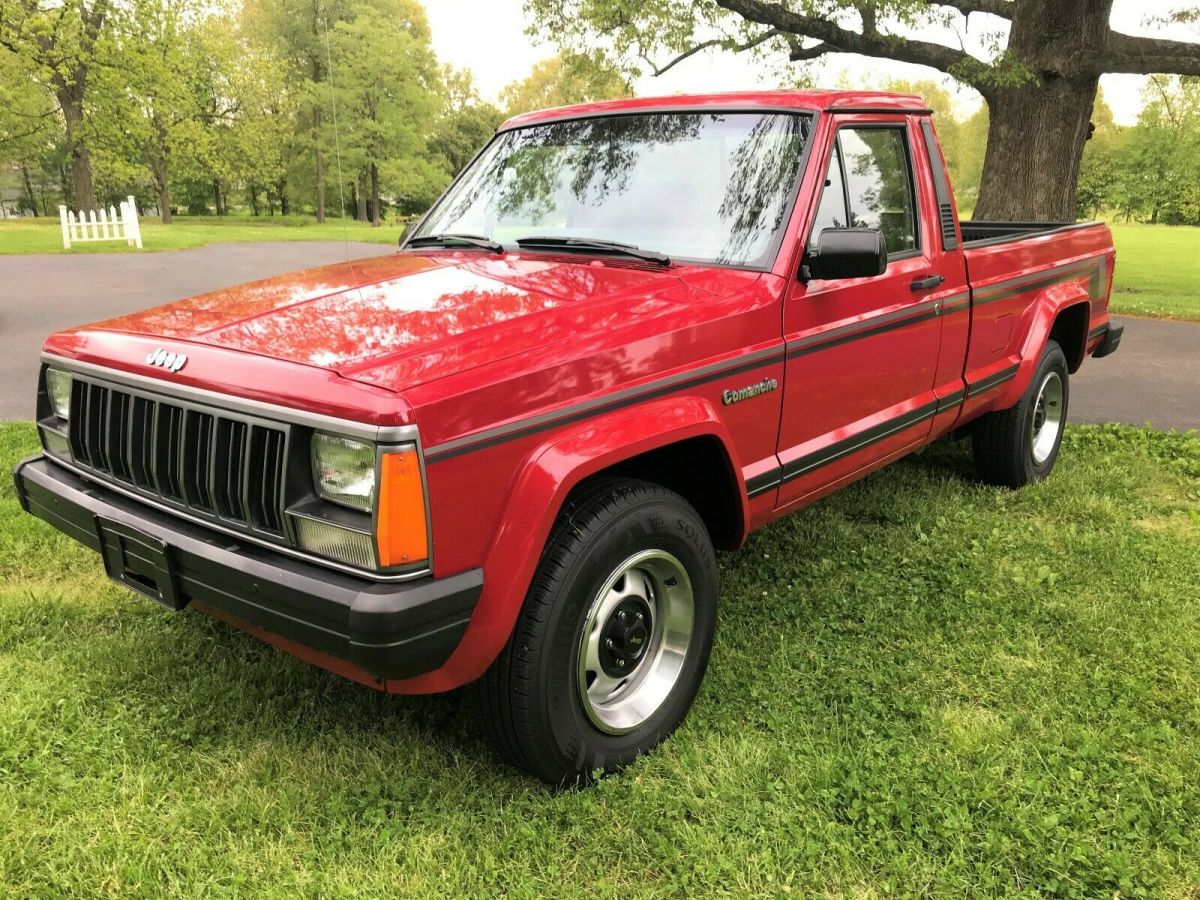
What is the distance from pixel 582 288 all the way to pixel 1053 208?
37.5 ft

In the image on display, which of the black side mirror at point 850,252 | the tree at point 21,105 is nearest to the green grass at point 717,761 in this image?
the black side mirror at point 850,252

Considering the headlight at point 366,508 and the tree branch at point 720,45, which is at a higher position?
the tree branch at point 720,45

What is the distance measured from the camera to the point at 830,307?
3287 millimetres

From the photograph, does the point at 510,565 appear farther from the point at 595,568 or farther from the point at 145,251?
the point at 145,251

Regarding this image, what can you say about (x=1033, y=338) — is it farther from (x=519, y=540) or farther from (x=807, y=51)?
(x=807, y=51)

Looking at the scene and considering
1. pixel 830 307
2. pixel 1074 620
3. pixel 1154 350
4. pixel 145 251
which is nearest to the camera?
pixel 830 307

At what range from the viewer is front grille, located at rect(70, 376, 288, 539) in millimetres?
2264

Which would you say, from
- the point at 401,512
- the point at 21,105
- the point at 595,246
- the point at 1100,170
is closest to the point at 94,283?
the point at 595,246

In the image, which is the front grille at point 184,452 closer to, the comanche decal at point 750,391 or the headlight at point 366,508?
the headlight at point 366,508

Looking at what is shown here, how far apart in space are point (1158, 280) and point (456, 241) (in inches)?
797

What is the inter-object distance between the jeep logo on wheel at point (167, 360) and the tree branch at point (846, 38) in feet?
41.8

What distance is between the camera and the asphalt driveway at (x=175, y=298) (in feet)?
23.3

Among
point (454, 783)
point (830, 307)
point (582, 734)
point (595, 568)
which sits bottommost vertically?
point (454, 783)

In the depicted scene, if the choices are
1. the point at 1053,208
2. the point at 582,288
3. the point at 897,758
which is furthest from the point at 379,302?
the point at 1053,208
